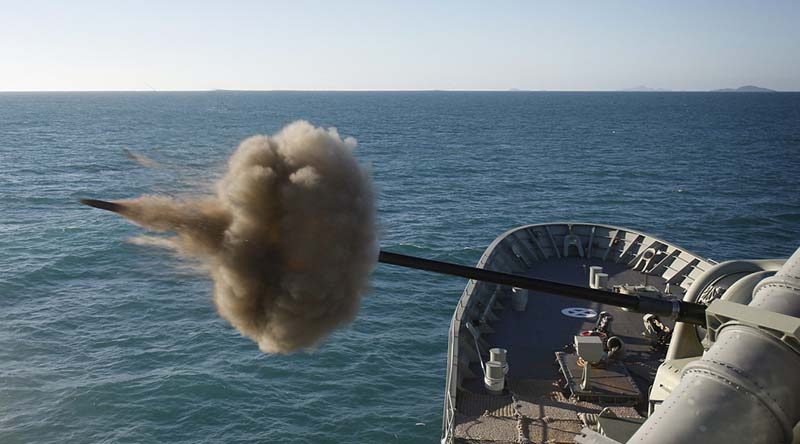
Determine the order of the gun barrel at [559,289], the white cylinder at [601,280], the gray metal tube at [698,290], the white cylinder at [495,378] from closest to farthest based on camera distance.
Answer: the gun barrel at [559,289] → the gray metal tube at [698,290] → the white cylinder at [495,378] → the white cylinder at [601,280]

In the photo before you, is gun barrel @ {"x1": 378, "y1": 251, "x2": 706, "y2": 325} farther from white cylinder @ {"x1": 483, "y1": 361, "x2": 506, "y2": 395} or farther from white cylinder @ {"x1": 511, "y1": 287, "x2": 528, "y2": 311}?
white cylinder @ {"x1": 511, "y1": 287, "x2": 528, "y2": 311}

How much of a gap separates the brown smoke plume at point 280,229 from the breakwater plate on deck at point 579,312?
16574mm

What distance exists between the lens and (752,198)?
63.7m

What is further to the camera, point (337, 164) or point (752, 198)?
point (752, 198)

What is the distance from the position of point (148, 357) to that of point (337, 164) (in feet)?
77.6

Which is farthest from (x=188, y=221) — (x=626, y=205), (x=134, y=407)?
(x=626, y=205)

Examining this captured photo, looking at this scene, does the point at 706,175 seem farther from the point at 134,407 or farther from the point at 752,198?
the point at 134,407

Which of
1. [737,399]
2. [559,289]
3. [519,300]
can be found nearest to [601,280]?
[519,300]

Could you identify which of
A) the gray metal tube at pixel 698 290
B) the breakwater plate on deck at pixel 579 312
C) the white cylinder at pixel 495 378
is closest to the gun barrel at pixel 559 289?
the gray metal tube at pixel 698 290

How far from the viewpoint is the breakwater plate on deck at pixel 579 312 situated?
2252 cm

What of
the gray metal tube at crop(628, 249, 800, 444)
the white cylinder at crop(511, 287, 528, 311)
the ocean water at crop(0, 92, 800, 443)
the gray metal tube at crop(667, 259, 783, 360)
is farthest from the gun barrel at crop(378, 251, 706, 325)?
the white cylinder at crop(511, 287, 528, 311)

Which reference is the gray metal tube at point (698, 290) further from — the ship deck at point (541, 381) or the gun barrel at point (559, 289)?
the gun barrel at point (559, 289)

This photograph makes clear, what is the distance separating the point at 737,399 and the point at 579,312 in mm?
15972

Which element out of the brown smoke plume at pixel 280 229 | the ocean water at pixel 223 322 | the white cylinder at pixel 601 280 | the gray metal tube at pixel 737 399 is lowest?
the ocean water at pixel 223 322
